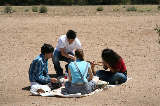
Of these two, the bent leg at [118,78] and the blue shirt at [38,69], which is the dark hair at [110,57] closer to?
the bent leg at [118,78]

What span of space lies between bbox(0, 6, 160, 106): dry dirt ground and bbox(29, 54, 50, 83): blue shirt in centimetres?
41

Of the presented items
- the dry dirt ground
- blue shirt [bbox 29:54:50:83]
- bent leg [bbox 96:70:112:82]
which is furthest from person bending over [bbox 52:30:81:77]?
blue shirt [bbox 29:54:50:83]

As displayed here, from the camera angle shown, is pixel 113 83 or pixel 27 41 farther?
pixel 27 41

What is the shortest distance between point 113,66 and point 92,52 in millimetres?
4074

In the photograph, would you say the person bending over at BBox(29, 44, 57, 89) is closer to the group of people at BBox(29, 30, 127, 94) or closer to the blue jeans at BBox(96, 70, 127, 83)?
the group of people at BBox(29, 30, 127, 94)

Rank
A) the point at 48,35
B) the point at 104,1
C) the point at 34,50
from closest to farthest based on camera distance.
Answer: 1. the point at 34,50
2. the point at 48,35
3. the point at 104,1

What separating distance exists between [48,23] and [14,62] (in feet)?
23.3

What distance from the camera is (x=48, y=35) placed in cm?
1416

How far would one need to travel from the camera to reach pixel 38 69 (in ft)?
22.2

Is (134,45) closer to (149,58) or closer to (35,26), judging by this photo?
(149,58)

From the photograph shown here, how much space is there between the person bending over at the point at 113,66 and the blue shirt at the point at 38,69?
146 centimetres

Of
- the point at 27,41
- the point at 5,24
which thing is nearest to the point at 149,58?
the point at 27,41

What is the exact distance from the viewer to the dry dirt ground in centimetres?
628

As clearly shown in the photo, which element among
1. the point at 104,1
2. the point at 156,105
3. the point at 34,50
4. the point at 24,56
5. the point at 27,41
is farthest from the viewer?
the point at 104,1
